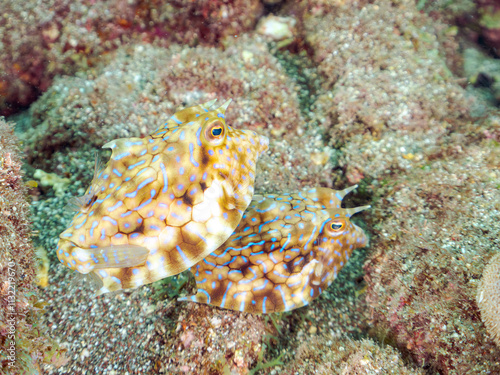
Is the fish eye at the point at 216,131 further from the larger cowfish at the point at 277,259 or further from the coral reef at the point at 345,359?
the coral reef at the point at 345,359

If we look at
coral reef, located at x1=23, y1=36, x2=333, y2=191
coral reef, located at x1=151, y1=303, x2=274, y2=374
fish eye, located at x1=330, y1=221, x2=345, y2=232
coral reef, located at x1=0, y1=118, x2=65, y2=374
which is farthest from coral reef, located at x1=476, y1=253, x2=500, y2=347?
coral reef, located at x1=0, y1=118, x2=65, y2=374

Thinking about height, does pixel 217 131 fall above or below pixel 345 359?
above

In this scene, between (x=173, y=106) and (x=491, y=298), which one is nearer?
(x=491, y=298)

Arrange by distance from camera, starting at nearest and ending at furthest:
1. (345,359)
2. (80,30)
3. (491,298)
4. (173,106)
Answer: (491,298) → (345,359) → (173,106) → (80,30)

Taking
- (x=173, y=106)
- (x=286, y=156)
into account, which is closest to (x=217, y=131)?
(x=286, y=156)

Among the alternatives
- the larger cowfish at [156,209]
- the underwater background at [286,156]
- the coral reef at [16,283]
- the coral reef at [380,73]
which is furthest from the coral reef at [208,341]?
the coral reef at [380,73]

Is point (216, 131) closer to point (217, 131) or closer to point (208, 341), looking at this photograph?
point (217, 131)
